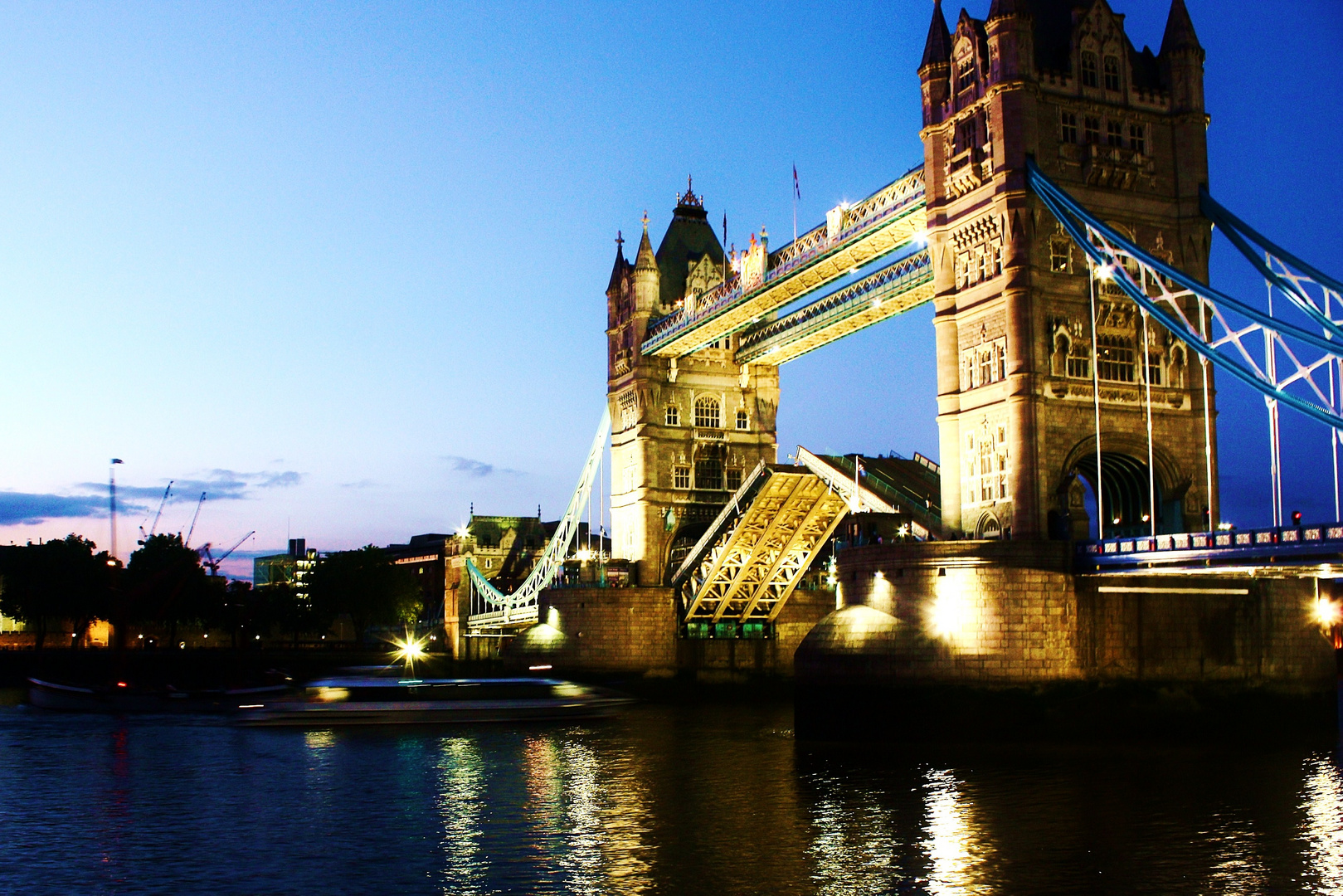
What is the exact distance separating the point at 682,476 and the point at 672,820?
128 ft

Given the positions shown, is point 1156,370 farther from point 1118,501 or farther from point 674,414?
point 674,414

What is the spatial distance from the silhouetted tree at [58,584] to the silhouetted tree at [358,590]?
25.0 meters

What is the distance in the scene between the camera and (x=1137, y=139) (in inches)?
1590

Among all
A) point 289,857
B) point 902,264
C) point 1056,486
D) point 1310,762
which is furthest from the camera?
point 902,264

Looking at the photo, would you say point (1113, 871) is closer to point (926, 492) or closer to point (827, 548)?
point (926, 492)

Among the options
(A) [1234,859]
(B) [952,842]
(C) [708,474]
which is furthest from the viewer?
(C) [708,474]

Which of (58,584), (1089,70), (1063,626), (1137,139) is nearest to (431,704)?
(1063,626)

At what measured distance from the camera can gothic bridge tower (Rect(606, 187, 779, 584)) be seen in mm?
64500

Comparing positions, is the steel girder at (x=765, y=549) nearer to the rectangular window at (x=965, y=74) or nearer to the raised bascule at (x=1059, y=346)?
A: the raised bascule at (x=1059, y=346)

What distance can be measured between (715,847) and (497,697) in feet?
89.0

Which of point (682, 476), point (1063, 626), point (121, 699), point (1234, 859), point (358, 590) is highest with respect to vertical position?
point (682, 476)

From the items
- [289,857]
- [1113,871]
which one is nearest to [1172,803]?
[1113,871]

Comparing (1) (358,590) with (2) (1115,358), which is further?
(1) (358,590)

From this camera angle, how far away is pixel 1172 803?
26.8 meters
